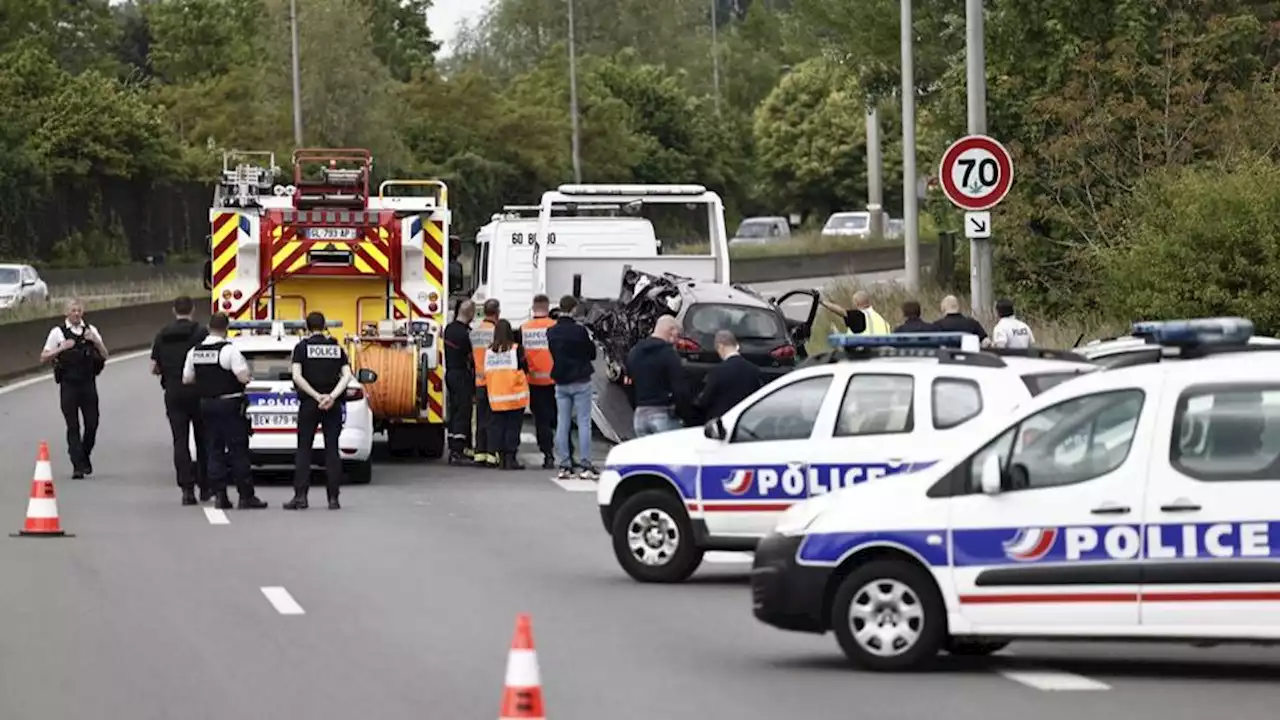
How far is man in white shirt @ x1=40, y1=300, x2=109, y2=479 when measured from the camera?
24.7m

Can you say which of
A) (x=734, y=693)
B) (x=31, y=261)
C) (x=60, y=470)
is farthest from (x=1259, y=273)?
(x=31, y=261)

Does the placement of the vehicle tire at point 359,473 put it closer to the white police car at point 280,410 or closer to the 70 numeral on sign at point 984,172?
the white police car at point 280,410

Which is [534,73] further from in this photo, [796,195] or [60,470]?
[60,470]

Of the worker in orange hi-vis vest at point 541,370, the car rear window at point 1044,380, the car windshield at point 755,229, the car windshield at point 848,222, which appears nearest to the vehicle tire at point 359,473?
the worker in orange hi-vis vest at point 541,370

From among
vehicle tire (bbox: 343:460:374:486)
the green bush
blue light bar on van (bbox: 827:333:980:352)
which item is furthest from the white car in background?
blue light bar on van (bbox: 827:333:980:352)

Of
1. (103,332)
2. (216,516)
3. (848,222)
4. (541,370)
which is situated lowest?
(216,516)

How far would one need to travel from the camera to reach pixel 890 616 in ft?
41.1

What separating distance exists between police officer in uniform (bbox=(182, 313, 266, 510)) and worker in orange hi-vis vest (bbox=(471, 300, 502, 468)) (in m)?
4.63

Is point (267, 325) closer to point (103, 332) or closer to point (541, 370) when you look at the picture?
point (541, 370)

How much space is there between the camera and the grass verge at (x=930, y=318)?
2920 centimetres

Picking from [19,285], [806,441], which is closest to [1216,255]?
[806,441]

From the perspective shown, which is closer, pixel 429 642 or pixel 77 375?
pixel 429 642

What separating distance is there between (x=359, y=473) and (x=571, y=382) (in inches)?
88.6

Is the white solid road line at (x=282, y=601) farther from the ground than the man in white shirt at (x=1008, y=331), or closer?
closer
